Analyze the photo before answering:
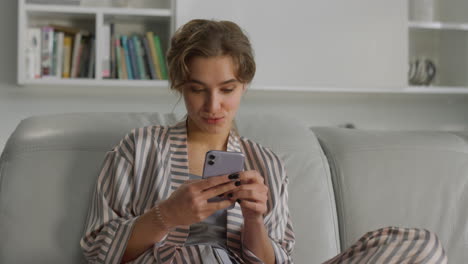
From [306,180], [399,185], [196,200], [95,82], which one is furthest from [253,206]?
[95,82]

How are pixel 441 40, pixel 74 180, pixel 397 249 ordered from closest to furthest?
pixel 397 249
pixel 74 180
pixel 441 40

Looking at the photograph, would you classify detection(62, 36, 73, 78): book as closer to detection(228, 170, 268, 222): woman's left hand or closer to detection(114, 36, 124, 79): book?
detection(114, 36, 124, 79): book

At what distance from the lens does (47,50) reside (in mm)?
2729

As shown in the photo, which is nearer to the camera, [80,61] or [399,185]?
[399,185]

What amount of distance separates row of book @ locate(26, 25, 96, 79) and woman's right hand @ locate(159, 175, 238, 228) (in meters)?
1.70

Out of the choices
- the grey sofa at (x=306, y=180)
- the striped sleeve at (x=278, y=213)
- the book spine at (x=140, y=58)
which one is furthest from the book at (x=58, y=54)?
the striped sleeve at (x=278, y=213)

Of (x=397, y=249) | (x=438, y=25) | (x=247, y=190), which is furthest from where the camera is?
(x=438, y=25)

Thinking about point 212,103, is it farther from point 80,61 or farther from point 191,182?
point 80,61

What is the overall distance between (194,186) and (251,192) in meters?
0.13

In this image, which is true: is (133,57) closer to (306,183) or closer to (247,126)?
(247,126)

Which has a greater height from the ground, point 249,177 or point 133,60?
point 133,60

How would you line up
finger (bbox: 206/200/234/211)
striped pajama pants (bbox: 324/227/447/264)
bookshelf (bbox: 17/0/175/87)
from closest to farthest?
striped pajama pants (bbox: 324/227/447/264) → finger (bbox: 206/200/234/211) → bookshelf (bbox: 17/0/175/87)

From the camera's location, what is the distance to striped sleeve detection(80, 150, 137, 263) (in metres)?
1.32

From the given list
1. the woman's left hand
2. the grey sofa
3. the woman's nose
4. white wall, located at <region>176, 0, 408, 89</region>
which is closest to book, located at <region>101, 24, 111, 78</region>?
white wall, located at <region>176, 0, 408, 89</region>
